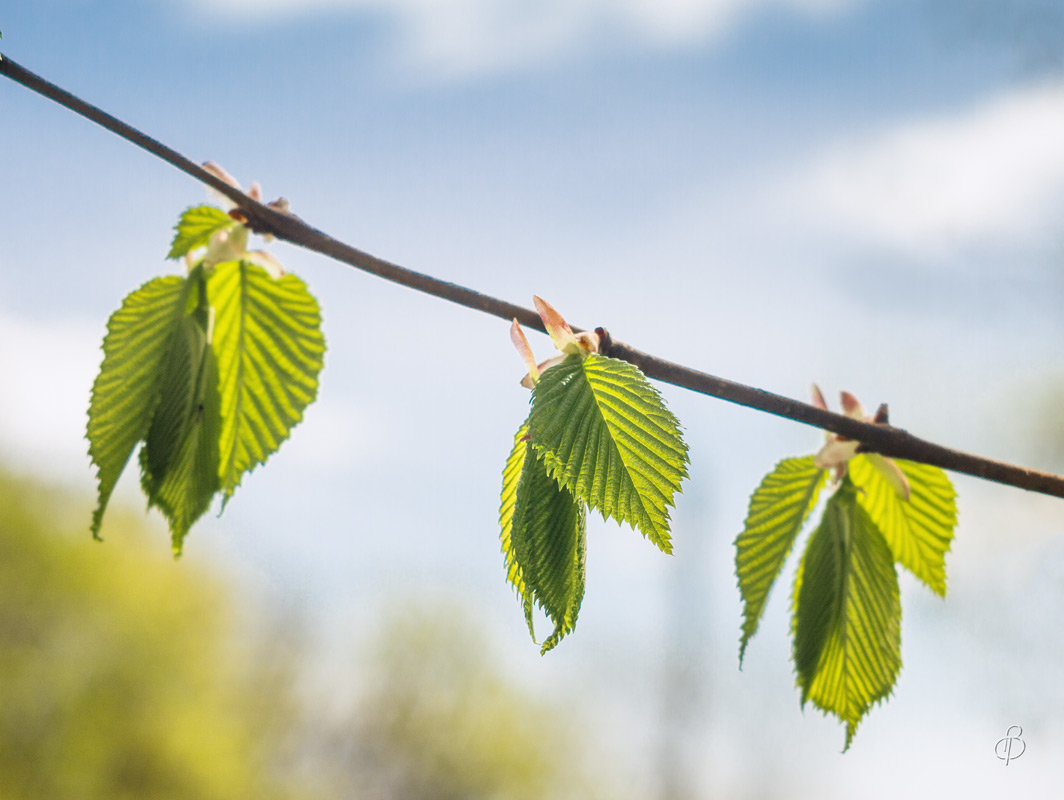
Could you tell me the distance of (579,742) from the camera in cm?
796

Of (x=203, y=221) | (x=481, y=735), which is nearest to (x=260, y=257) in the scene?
(x=203, y=221)

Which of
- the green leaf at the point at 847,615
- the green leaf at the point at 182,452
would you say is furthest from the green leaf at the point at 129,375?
the green leaf at the point at 847,615

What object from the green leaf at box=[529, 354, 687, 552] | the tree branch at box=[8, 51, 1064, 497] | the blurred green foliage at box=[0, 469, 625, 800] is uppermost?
the tree branch at box=[8, 51, 1064, 497]

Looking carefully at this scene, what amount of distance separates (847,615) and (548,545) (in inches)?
5.6

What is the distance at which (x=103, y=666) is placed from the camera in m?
6.51

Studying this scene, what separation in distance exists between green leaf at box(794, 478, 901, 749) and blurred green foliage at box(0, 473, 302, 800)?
23.1 feet

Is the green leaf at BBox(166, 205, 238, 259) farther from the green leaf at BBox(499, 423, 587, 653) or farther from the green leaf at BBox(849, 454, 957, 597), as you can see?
the green leaf at BBox(849, 454, 957, 597)

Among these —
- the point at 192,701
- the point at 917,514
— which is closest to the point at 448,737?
the point at 192,701

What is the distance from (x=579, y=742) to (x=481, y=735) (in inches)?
37.3

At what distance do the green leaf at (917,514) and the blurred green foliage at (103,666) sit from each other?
7044mm

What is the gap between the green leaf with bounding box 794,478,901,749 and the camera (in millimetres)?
291

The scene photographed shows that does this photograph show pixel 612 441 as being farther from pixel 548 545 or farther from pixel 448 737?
pixel 448 737

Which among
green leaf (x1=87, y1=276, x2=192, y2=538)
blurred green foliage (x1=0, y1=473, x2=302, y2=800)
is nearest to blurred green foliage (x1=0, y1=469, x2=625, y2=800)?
blurred green foliage (x1=0, y1=473, x2=302, y2=800)

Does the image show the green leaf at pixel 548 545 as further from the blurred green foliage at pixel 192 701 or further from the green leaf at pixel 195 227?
the blurred green foliage at pixel 192 701
